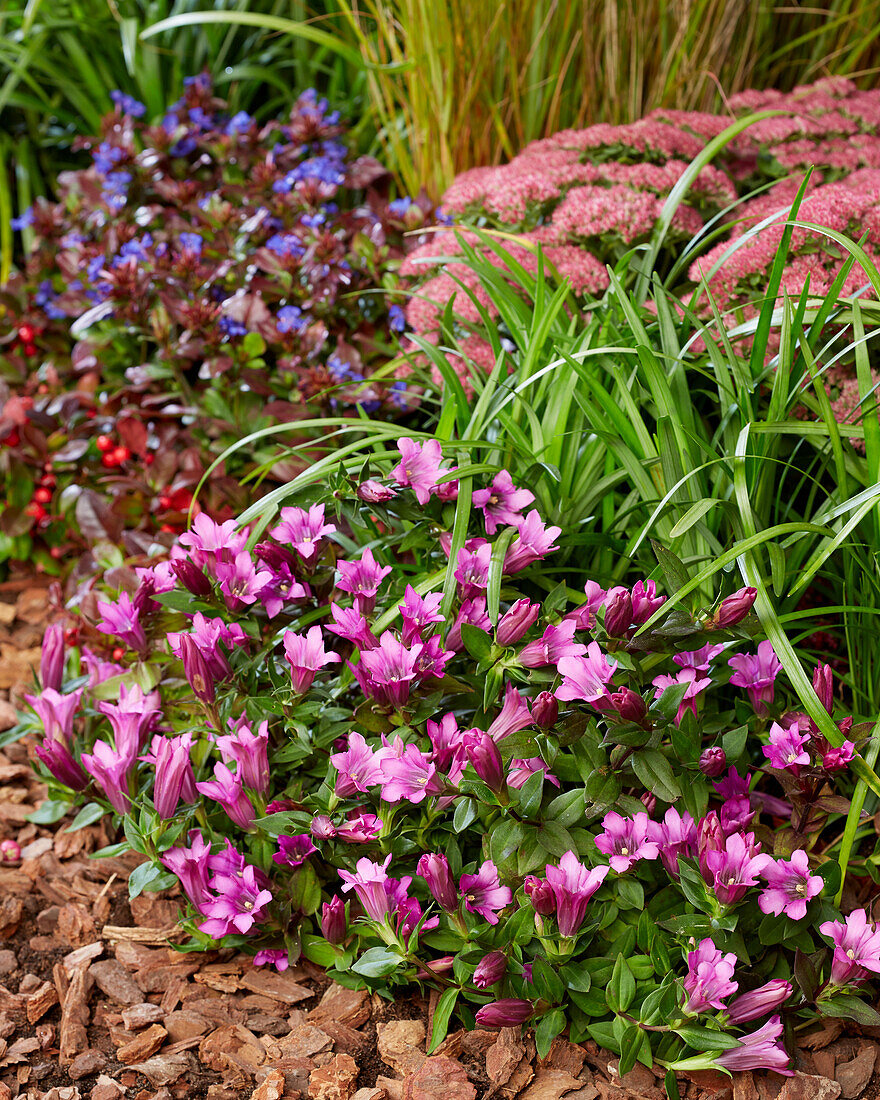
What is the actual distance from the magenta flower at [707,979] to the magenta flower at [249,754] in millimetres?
637

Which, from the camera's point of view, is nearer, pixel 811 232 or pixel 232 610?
pixel 232 610

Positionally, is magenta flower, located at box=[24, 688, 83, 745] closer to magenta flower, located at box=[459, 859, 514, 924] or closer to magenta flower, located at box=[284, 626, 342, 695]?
magenta flower, located at box=[284, 626, 342, 695]

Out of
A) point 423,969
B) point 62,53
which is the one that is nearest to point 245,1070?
point 423,969

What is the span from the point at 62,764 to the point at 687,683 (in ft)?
3.27

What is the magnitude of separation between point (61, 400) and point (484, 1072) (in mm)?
1965

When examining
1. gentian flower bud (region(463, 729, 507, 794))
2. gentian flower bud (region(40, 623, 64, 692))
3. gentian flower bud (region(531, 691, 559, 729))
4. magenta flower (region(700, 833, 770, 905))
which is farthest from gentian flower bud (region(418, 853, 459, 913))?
gentian flower bud (region(40, 623, 64, 692))

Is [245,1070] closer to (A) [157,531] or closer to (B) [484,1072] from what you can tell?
(B) [484,1072]

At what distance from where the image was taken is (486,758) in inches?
44.3

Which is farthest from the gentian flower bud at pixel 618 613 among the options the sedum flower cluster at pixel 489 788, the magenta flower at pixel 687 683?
the magenta flower at pixel 687 683

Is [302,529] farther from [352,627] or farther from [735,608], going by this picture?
[735,608]

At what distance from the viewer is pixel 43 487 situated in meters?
2.41

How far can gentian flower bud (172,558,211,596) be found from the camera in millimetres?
1327

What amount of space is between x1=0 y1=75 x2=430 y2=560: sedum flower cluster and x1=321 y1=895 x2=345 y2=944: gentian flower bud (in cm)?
102

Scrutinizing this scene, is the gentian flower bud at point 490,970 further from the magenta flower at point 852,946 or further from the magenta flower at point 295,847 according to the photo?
the magenta flower at point 852,946
